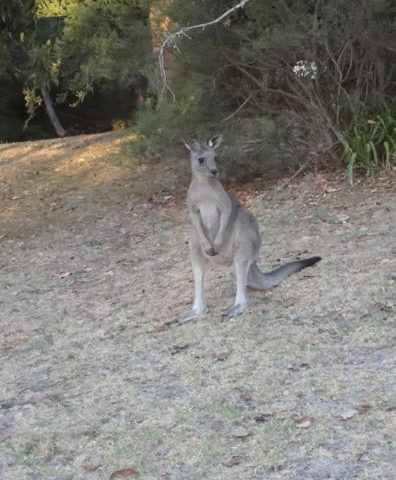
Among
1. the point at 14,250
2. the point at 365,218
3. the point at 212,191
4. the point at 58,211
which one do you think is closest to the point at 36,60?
the point at 58,211

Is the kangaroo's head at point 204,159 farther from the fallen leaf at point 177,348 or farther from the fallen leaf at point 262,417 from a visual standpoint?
the fallen leaf at point 262,417

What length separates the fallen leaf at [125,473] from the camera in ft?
11.9

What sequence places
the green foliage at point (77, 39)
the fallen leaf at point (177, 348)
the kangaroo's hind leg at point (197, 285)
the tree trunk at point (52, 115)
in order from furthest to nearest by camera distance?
the tree trunk at point (52, 115), the green foliage at point (77, 39), the kangaroo's hind leg at point (197, 285), the fallen leaf at point (177, 348)

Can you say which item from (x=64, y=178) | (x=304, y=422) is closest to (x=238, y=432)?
(x=304, y=422)

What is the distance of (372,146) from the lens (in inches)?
360

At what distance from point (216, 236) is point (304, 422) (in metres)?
2.00

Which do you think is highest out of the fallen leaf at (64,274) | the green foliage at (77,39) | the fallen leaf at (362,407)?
the green foliage at (77,39)

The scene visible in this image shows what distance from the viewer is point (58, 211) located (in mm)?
10406

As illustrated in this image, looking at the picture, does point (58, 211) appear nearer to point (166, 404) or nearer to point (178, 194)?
point (178, 194)

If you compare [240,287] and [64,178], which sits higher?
[64,178]

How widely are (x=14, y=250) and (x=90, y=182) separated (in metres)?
2.42

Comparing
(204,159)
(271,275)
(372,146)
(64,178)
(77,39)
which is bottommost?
(271,275)

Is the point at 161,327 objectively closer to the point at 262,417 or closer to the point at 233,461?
the point at 262,417

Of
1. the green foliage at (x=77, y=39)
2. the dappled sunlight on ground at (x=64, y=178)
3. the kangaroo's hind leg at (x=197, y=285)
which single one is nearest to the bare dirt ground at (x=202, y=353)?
the kangaroo's hind leg at (x=197, y=285)
